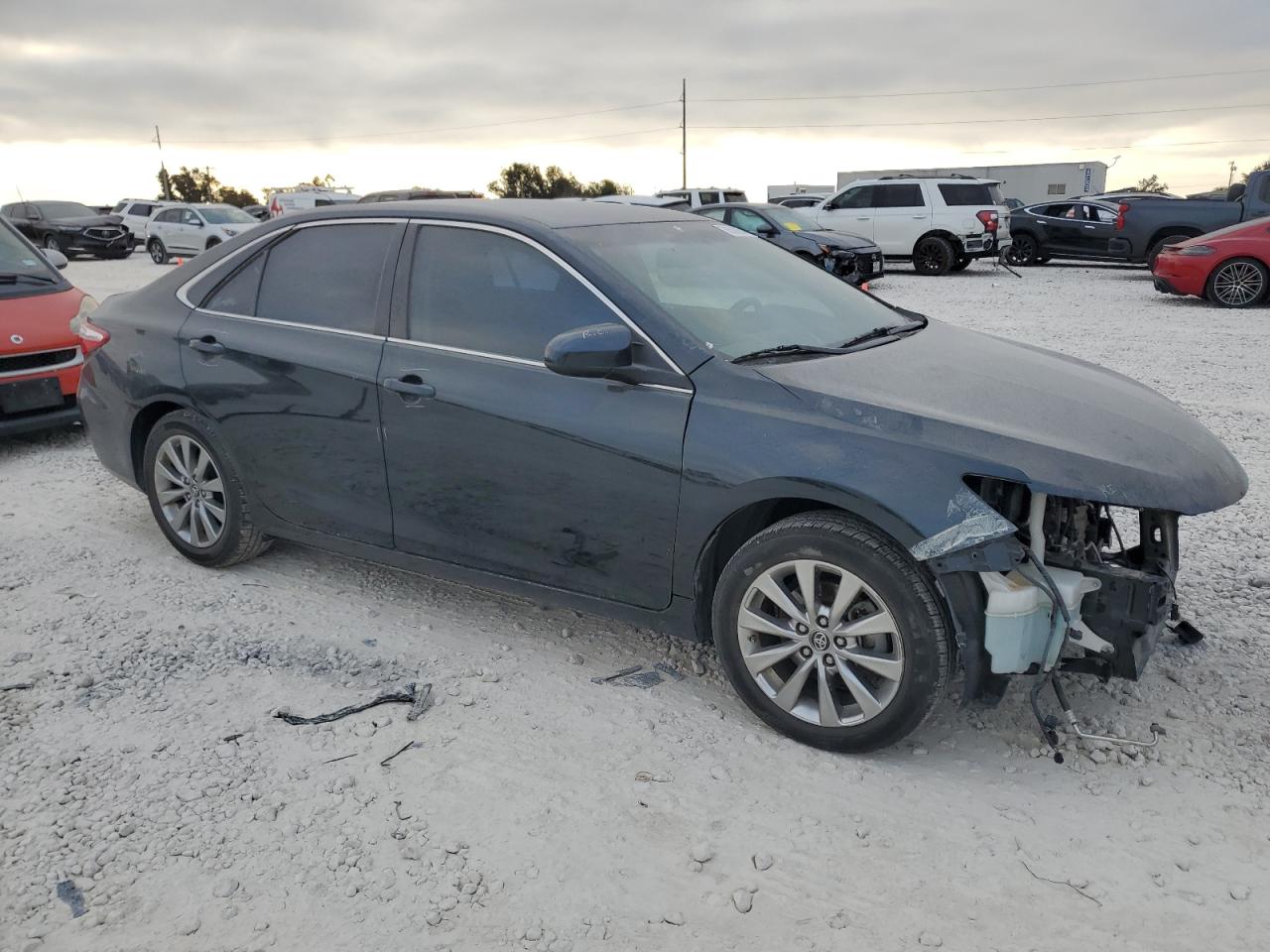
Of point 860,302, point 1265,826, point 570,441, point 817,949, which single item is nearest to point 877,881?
point 817,949

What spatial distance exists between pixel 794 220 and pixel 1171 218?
656 centimetres

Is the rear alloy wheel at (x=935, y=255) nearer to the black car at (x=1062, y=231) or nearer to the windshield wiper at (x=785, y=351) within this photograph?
the black car at (x=1062, y=231)

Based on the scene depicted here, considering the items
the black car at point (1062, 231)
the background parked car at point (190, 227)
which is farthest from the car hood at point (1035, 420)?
the background parked car at point (190, 227)

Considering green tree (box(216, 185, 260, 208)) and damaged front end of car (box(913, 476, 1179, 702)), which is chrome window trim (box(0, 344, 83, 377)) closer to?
damaged front end of car (box(913, 476, 1179, 702))

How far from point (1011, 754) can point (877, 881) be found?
81 centimetres

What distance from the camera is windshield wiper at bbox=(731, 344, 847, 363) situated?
3.39 meters

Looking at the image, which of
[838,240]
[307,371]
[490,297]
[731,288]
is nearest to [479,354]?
[490,297]

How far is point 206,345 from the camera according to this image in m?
4.45

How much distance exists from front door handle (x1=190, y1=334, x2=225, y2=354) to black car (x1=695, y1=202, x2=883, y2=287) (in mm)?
12268

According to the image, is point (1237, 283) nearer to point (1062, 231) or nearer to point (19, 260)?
point (1062, 231)

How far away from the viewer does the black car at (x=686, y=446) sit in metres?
2.94

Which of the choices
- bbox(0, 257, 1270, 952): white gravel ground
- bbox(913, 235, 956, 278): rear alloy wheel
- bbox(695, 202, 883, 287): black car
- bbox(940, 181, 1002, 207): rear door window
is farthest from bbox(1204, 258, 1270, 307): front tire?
bbox(0, 257, 1270, 952): white gravel ground

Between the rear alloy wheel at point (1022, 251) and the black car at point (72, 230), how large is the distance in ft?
75.8

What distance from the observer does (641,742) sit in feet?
10.8
